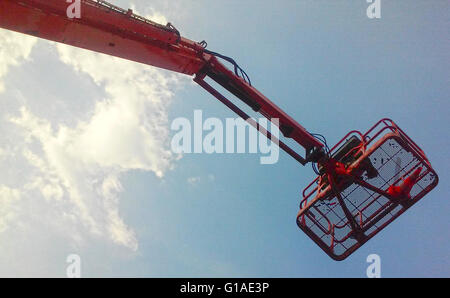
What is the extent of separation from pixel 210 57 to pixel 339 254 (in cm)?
522

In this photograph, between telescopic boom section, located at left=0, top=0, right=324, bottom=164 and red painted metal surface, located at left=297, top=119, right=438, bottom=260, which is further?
red painted metal surface, located at left=297, top=119, right=438, bottom=260

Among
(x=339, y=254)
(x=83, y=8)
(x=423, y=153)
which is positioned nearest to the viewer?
(x=83, y=8)

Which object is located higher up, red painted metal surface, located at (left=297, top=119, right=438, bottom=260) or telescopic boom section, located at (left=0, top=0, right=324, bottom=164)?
telescopic boom section, located at (left=0, top=0, right=324, bottom=164)

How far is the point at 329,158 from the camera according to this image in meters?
8.07

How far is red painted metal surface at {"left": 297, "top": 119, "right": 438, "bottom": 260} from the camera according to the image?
302 inches

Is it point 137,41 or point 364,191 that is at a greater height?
point 137,41

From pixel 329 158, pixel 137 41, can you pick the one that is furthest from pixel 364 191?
pixel 137 41

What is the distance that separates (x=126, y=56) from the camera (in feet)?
20.9

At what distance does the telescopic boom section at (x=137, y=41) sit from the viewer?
5164 mm

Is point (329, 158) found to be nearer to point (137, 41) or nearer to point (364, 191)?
point (364, 191)

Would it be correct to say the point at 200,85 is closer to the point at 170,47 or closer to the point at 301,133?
the point at 170,47

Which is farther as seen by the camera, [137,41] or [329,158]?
[329,158]

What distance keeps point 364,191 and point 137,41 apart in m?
5.52

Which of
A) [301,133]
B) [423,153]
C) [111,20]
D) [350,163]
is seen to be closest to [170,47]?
[111,20]
